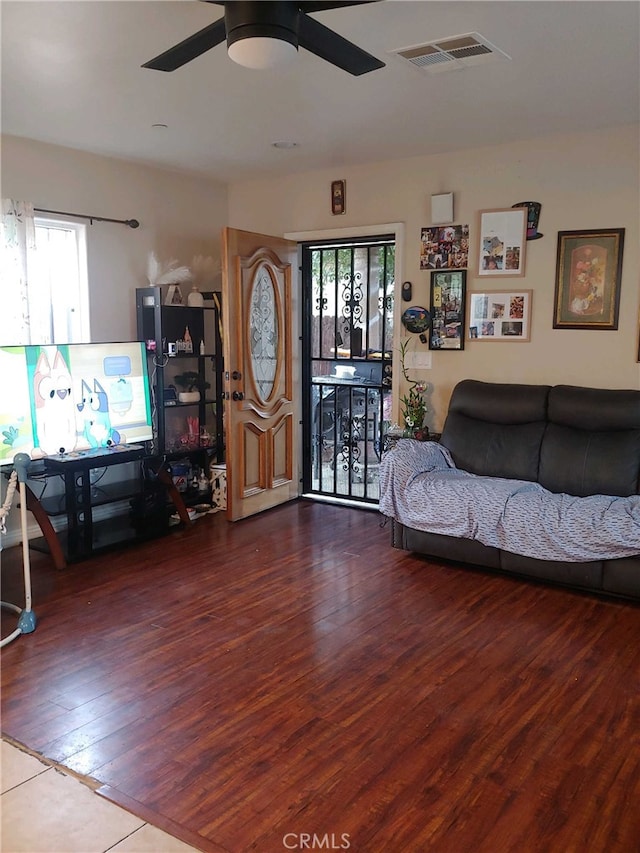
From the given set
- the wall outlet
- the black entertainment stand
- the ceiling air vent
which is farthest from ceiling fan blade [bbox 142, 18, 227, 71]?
the wall outlet

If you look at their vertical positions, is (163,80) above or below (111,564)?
above

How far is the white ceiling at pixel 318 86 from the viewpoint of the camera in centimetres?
260

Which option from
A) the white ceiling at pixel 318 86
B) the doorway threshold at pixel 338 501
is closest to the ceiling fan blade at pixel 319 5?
the white ceiling at pixel 318 86

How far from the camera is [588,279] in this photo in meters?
4.29

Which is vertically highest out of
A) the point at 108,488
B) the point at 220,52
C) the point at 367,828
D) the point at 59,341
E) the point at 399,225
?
the point at 220,52

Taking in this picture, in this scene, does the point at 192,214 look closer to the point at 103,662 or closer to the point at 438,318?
the point at 438,318

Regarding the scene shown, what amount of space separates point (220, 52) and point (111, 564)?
2881 millimetres

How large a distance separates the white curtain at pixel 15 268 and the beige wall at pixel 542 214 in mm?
2116

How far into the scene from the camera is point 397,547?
432 cm

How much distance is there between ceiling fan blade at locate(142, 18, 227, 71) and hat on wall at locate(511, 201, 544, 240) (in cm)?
273

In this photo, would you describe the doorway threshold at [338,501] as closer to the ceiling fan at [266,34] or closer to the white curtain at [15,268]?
the white curtain at [15,268]

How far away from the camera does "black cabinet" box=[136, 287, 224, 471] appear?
4.88 m

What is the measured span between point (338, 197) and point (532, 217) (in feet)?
4.98

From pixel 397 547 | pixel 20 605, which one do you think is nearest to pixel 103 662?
pixel 20 605
